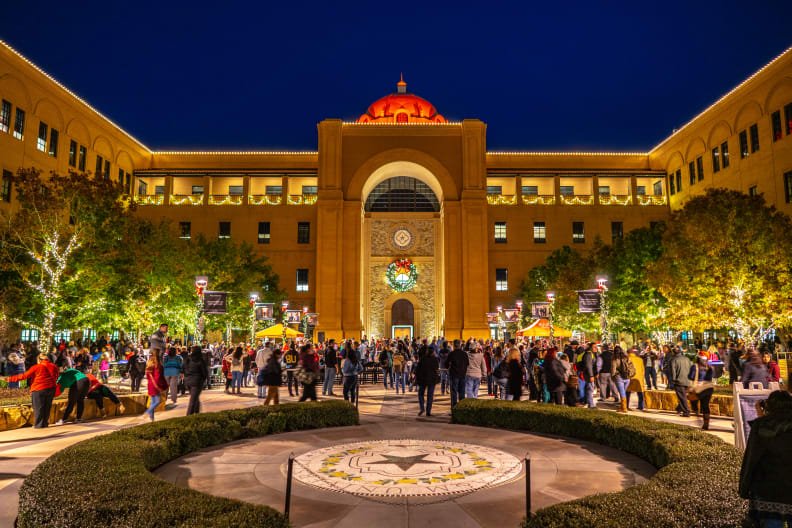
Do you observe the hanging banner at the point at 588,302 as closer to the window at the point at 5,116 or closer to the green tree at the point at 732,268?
the green tree at the point at 732,268

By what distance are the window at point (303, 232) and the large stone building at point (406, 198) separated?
9 cm

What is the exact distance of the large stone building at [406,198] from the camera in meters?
42.8

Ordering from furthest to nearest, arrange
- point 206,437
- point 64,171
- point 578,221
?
point 578,221, point 64,171, point 206,437

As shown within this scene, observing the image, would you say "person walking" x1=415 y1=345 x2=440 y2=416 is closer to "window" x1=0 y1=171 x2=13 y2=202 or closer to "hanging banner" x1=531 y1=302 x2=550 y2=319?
"hanging banner" x1=531 y1=302 x2=550 y2=319

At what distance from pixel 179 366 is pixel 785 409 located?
47.7ft

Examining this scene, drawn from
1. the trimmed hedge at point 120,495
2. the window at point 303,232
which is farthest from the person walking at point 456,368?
the window at point 303,232

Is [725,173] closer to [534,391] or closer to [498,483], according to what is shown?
[534,391]

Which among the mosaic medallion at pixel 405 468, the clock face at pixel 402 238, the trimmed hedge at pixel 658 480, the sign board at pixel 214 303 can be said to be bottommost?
the mosaic medallion at pixel 405 468

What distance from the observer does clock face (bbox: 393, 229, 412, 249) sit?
49.0 meters

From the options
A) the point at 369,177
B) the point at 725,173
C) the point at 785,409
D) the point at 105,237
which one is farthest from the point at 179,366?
the point at 725,173

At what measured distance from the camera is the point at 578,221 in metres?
48.4

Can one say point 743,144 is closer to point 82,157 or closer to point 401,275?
point 401,275

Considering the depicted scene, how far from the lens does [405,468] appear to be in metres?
7.73

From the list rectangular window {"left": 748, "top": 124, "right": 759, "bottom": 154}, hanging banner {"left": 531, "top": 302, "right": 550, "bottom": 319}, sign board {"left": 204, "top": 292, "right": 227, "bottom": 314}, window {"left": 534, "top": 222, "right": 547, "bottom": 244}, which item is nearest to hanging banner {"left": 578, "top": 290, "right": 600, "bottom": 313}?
hanging banner {"left": 531, "top": 302, "right": 550, "bottom": 319}
